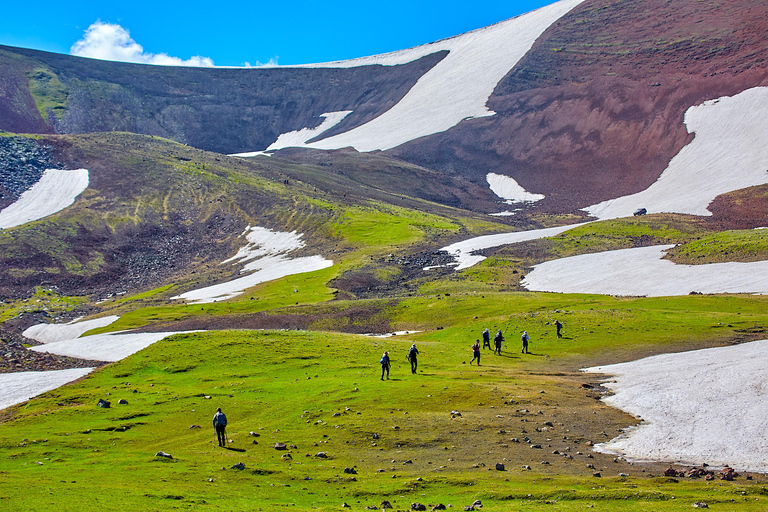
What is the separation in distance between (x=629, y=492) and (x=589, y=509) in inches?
94.9

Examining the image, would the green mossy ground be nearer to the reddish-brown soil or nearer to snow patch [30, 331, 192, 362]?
snow patch [30, 331, 192, 362]

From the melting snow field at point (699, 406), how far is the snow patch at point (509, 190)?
5183 inches

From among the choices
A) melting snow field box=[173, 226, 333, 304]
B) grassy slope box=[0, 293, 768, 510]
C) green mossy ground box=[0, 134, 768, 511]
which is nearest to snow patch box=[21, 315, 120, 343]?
green mossy ground box=[0, 134, 768, 511]

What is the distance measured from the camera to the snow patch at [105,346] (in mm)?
62719

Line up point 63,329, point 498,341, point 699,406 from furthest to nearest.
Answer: point 63,329
point 498,341
point 699,406

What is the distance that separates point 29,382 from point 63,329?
3436 cm

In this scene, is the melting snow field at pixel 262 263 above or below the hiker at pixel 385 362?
above

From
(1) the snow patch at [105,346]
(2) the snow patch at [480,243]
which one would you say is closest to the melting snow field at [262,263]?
(2) the snow patch at [480,243]

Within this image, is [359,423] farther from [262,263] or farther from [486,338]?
[262,263]

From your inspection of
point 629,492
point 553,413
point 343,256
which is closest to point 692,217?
point 343,256

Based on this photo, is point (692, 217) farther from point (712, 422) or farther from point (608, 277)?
point (712, 422)

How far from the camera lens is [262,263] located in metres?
118

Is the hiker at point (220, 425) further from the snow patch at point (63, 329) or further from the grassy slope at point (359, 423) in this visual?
the snow patch at point (63, 329)

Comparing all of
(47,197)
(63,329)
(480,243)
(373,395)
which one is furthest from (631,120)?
(373,395)
